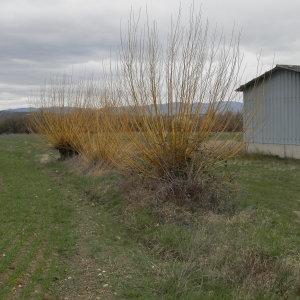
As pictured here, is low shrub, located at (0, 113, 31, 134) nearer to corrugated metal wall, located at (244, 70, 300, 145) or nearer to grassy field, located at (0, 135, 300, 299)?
corrugated metal wall, located at (244, 70, 300, 145)

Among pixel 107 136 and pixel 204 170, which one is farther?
pixel 107 136

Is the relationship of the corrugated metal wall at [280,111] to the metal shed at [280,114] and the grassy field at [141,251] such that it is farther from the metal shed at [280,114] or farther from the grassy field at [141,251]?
the grassy field at [141,251]

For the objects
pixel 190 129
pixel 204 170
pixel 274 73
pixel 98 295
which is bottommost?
pixel 98 295

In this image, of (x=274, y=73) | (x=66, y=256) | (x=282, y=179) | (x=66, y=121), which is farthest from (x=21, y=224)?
(x=274, y=73)

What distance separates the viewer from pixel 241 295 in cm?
539

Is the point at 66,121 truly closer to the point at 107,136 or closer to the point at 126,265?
the point at 107,136

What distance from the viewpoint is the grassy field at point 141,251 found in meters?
5.62

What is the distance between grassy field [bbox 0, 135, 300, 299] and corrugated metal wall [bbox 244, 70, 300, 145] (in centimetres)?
949

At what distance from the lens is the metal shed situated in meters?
20.6

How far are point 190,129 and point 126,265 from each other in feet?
13.9

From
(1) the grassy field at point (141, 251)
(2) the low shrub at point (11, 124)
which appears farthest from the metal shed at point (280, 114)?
(2) the low shrub at point (11, 124)

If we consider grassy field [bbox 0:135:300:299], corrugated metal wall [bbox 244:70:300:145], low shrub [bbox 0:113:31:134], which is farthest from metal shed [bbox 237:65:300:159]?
low shrub [bbox 0:113:31:134]

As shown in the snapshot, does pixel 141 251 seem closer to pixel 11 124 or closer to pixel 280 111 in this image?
pixel 280 111

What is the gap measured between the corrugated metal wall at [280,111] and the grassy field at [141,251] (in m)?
9.49
